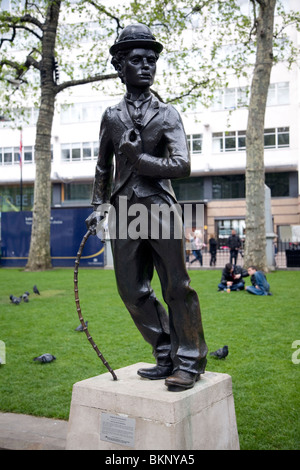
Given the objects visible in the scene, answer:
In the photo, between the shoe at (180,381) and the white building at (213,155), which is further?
the white building at (213,155)

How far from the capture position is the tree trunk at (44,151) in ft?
64.6

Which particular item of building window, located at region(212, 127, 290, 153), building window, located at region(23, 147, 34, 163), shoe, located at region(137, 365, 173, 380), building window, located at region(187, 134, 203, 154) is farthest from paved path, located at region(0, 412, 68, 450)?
building window, located at region(23, 147, 34, 163)

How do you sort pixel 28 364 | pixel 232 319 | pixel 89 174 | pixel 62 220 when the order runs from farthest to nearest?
1. pixel 89 174
2. pixel 62 220
3. pixel 232 319
4. pixel 28 364

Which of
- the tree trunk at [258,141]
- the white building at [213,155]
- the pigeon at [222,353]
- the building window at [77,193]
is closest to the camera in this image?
the pigeon at [222,353]

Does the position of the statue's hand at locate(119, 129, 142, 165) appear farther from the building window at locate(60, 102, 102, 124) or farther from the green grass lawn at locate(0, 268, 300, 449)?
the building window at locate(60, 102, 102, 124)


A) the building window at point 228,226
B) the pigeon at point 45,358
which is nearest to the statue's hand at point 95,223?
the pigeon at point 45,358

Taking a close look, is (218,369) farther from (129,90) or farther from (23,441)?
(129,90)

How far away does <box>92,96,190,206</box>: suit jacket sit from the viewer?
346 centimetres

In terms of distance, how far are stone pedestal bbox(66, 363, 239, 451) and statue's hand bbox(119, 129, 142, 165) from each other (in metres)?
1.59

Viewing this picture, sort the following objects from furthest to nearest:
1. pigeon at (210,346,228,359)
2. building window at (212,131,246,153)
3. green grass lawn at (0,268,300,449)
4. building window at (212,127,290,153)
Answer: building window at (212,131,246,153), building window at (212,127,290,153), pigeon at (210,346,228,359), green grass lawn at (0,268,300,449)

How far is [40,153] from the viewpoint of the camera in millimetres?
19781

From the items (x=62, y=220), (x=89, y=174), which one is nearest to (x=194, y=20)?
(x=89, y=174)

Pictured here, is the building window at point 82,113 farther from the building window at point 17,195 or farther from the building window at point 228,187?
the building window at point 228,187

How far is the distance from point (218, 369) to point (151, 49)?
383 cm
